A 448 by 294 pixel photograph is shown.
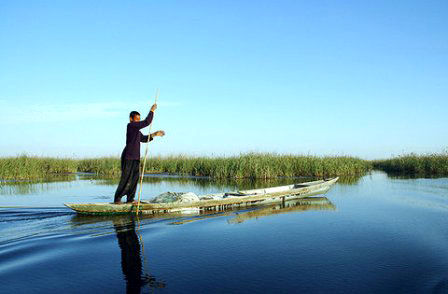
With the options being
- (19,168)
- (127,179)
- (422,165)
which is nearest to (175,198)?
(127,179)

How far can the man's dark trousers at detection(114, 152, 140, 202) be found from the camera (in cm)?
788

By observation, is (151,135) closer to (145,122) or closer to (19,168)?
(145,122)

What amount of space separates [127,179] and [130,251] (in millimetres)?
2796

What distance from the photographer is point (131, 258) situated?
4977mm

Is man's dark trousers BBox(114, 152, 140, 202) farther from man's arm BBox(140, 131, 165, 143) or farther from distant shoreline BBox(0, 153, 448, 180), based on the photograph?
distant shoreline BBox(0, 153, 448, 180)

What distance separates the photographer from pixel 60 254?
5.14 metres

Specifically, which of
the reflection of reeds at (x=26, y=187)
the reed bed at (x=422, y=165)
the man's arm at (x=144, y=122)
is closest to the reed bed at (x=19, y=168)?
the reflection of reeds at (x=26, y=187)

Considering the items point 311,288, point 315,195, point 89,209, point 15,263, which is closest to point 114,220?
point 89,209

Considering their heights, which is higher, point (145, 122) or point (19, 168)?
point (145, 122)

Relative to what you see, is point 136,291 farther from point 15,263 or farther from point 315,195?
point 315,195

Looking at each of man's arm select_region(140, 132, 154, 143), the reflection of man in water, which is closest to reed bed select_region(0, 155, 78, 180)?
man's arm select_region(140, 132, 154, 143)

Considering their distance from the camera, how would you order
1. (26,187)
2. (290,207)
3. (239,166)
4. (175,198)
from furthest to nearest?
(239,166) < (26,187) < (290,207) < (175,198)

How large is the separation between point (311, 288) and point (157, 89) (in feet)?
19.3

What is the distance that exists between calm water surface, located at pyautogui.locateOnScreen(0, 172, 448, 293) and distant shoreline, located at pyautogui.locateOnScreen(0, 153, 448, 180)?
11.7m
